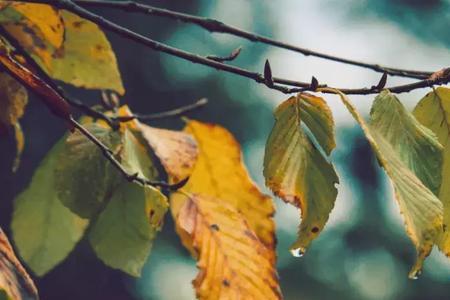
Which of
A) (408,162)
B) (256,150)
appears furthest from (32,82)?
(256,150)

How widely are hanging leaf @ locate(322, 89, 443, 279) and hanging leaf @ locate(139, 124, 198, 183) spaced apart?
0.24 m

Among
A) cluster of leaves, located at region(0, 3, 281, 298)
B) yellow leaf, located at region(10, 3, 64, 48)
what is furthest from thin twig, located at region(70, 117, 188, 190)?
yellow leaf, located at region(10, 3, 64, 48)

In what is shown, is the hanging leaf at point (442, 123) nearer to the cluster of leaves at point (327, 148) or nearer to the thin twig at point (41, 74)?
the cluster of leaves at point (327, 148)

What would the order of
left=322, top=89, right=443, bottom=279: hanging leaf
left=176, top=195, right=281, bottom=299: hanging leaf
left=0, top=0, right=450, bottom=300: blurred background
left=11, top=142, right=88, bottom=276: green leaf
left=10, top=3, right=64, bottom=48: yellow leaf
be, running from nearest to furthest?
left=322, top=89, right=443, bottom=279: hanging leaf
left=176, top=195, right=281, bottom=299: hanging leaf
left=10, top=3, right=64, bottom=48: yellow leaf
left=11, top=142, right=88, bottom=276: green leaf
left=0, top=0, right=450, bottom=300: blurred background

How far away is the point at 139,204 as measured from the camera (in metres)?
0.68

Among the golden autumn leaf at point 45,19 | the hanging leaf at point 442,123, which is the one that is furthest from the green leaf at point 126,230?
the hanging leaf at point 442,123

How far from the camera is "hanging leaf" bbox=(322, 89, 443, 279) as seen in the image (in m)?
0.40

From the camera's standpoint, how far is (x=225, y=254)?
60 centimetres

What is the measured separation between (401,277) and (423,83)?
821 centimetres

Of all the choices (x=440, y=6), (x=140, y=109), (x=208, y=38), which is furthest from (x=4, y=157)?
(x=440, y=6)

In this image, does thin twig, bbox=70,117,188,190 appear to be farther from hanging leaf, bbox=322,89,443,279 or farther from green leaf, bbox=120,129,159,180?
hanging leaf, bbox=322,89,443,279

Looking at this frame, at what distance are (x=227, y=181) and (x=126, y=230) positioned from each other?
10cm

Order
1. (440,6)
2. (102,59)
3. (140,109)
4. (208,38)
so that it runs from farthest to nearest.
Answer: (440,6)
(208,38)
(140,109)
(102,59)

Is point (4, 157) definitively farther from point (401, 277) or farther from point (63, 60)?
point (401, 277)
